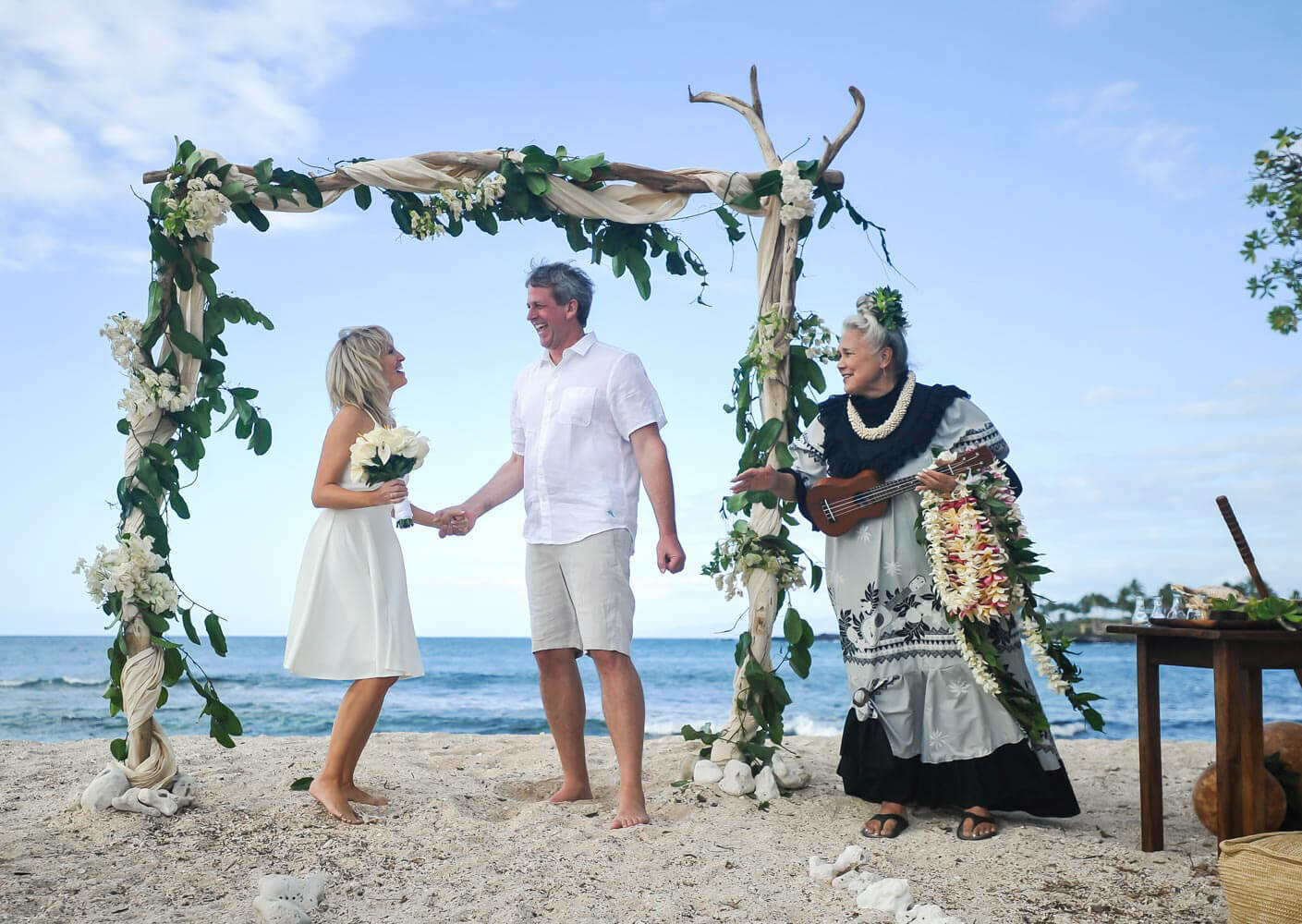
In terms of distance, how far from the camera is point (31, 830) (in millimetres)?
3961

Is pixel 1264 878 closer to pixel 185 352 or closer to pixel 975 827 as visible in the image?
pixel 975 827

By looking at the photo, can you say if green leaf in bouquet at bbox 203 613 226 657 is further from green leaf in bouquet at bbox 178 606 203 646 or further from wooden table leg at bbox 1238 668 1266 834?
wooden table leg at bbox 1238 668 1266 834

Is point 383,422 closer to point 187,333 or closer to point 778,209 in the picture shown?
point 187,333

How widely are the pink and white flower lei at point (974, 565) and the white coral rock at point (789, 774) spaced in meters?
1.10

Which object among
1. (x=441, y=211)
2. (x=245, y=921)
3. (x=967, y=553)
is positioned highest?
(x=441, y=211)

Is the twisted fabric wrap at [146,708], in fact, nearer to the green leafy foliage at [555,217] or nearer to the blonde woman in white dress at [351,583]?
the blonde woman in white dress at [351,583]

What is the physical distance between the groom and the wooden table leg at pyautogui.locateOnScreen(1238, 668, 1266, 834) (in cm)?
206

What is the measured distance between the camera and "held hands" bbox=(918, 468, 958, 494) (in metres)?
3.80

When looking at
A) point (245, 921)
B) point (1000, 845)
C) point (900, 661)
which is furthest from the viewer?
point (900, 661)

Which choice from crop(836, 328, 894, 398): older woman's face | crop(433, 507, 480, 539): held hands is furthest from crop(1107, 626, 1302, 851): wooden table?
crop(433, 507, 480, 539): held hands

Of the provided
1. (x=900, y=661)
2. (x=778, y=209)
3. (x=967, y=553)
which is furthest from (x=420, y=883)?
(x=778, y=209)

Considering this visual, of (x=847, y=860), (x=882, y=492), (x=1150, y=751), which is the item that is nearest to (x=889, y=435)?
(x=882, y=492)

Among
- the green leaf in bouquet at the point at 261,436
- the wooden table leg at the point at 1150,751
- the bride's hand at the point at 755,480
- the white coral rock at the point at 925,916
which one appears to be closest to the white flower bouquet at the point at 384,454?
the green leaf in bouquet at the point at 261,436

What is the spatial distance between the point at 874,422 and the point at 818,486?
0.34 meters
